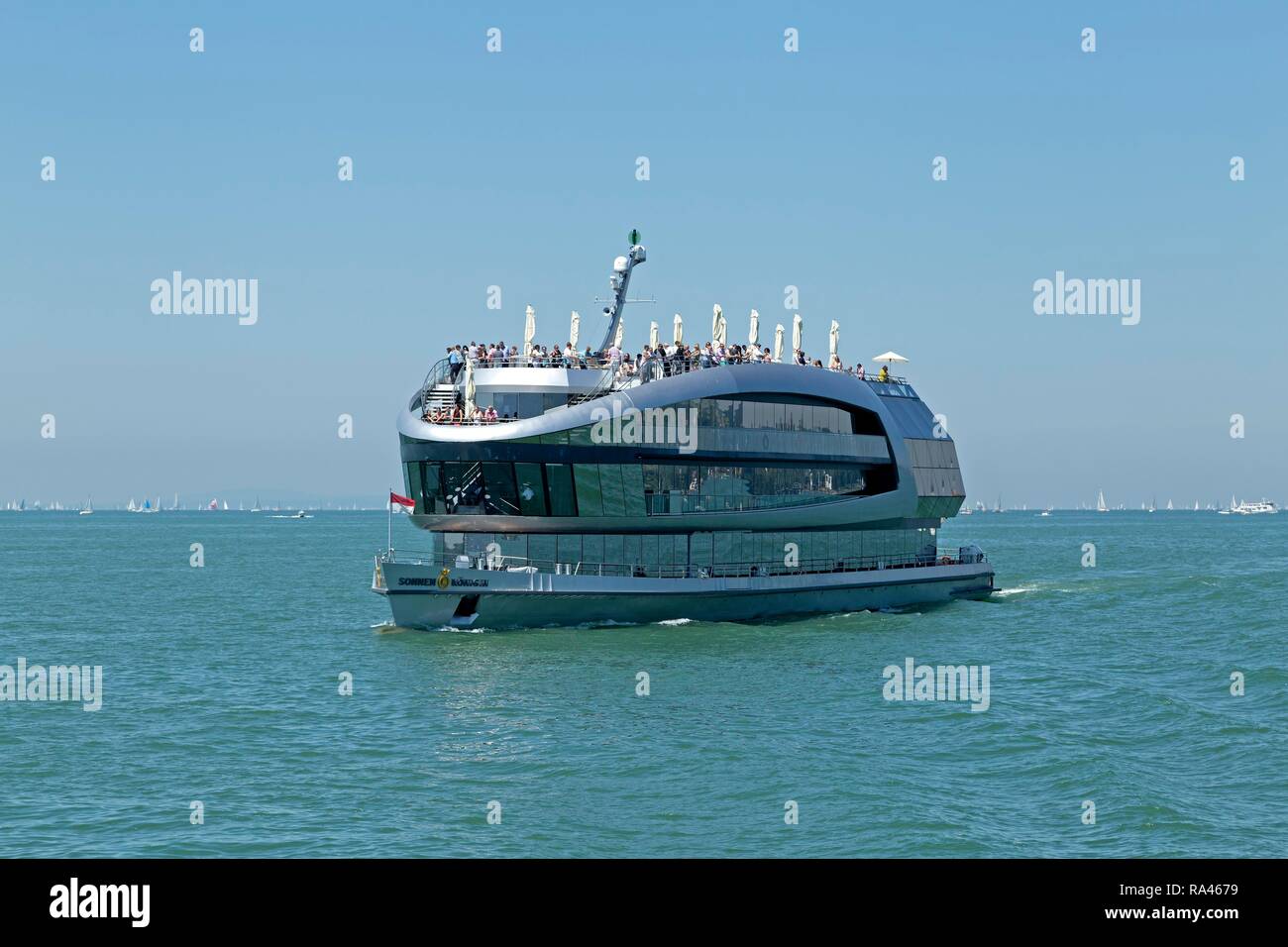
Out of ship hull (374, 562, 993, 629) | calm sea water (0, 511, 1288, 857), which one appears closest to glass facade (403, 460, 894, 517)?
ship hull (374, 562, 993, 629)

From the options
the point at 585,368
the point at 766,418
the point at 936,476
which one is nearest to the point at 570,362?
the point at 585,368

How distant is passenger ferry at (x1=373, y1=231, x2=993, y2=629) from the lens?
43156mm

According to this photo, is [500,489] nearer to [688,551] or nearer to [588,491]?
[588,491]

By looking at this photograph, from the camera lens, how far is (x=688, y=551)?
47.8m

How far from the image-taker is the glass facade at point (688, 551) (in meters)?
44.7

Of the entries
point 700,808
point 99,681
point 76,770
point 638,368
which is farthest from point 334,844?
point 638,368

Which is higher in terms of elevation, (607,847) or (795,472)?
(795,472)

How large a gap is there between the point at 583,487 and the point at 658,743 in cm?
1782

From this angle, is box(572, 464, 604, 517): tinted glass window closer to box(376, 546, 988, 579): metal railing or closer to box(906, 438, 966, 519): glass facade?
box(376, 546, 988, 579): metal railing

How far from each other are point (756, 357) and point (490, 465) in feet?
44.5

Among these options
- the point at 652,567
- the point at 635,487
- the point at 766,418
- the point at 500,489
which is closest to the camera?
the point at 500,489

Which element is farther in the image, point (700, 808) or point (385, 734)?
point (385, 734)

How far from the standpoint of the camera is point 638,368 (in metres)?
46.3
